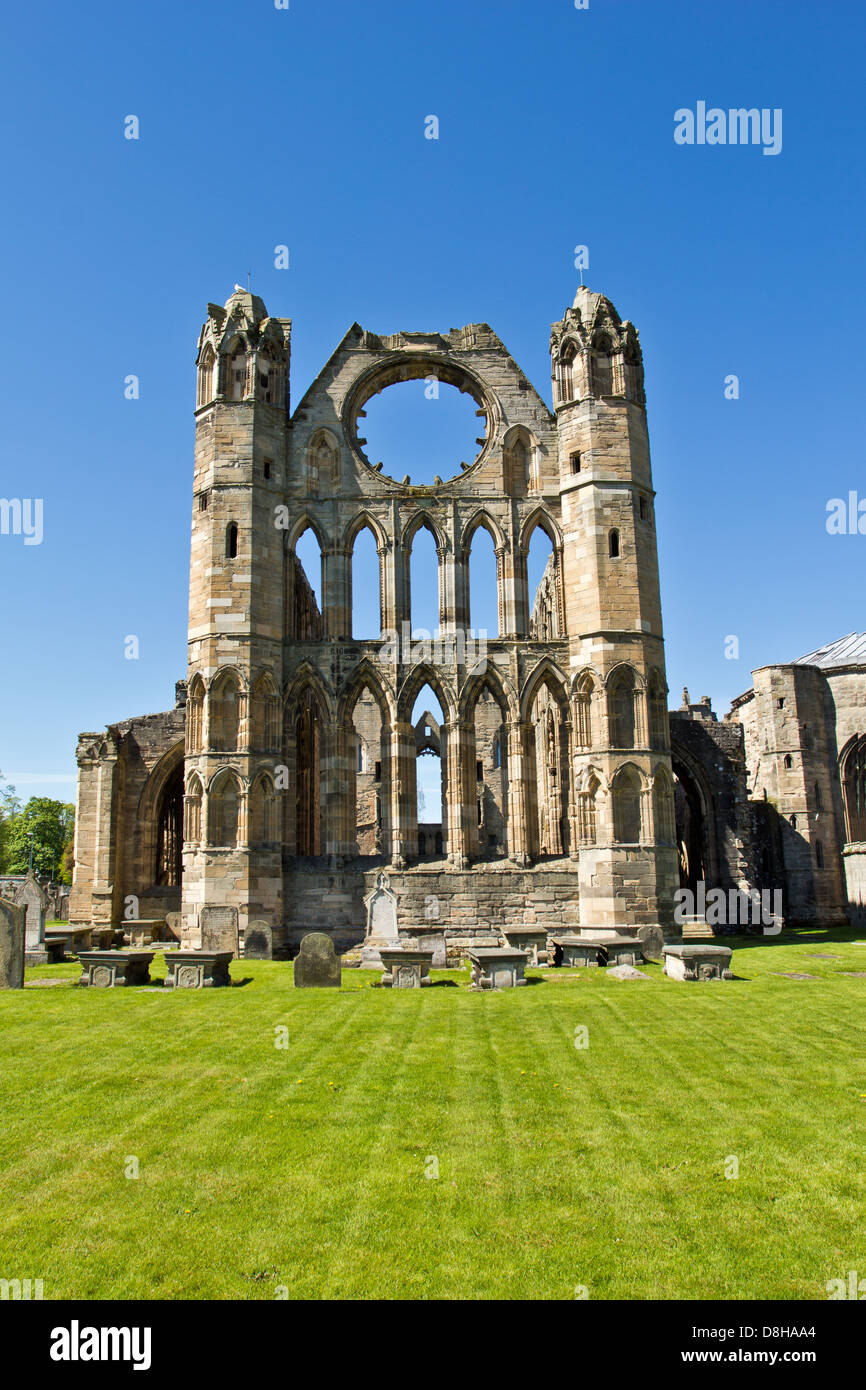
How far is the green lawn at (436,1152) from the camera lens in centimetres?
564

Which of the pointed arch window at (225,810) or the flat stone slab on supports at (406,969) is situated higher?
the pointed arch window at (225,810)

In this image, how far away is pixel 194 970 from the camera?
653 inches

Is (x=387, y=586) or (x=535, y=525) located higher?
(x=535, y=525)

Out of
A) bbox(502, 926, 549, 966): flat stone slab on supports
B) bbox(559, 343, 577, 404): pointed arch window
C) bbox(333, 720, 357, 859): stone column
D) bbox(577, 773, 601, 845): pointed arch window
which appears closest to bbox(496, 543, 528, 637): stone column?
bbox(559, 343, 577, 404): pointed arch window

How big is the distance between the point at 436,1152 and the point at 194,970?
996 cm

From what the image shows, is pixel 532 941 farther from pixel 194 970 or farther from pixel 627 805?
pixel 194 970

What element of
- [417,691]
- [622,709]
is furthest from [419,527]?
[622,709]

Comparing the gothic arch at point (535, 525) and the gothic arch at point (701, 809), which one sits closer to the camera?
the gothic arch at point (535, 525)

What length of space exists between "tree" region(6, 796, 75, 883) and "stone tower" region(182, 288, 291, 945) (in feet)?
194

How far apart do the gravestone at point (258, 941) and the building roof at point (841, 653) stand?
26.6 m

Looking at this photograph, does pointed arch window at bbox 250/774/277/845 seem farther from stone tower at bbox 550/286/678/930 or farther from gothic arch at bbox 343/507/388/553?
stone tower at bbox 550/286/678/930

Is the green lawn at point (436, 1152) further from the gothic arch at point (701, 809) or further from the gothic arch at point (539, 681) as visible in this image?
the gothic arch at point (701, 809)

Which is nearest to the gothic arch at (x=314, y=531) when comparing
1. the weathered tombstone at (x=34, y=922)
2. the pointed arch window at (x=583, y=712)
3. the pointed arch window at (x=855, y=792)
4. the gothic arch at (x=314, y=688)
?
the gothic arch at (x=314, y=688)
